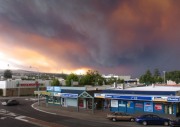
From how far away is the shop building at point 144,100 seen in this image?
4880 cm

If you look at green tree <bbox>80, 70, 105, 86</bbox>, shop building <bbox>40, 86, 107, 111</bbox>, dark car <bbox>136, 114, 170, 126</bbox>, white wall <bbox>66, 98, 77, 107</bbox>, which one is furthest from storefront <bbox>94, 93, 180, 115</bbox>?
green tree <bbox>80, 70, 105, 86</bbox>

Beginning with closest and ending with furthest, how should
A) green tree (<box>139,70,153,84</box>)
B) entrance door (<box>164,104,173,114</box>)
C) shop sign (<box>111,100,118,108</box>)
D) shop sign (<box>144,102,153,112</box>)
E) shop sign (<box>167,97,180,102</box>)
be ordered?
shop sign (<box>167,97,180,102</box>), entrance door (<box>164,104,173,114</box>), shop sign (<box>144,102,153,112</box>), shop sign (<box>111,100,118,108</box>), green tree (<box>139,70,153,84</box>)

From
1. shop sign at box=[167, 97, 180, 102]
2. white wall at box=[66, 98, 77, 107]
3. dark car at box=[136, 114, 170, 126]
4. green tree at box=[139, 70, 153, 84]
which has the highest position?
green tree at box=[139, 70, 153, 84]

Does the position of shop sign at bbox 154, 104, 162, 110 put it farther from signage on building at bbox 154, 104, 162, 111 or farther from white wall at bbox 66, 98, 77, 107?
white wall at bbox 66, 98, 77, 107

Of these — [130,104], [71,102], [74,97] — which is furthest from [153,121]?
[71,102]

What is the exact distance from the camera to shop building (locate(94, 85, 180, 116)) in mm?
48797

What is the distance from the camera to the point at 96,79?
151 m

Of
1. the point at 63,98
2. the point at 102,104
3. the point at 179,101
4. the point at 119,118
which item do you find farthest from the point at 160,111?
the point at 63,98

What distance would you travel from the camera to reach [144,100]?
2041 inches

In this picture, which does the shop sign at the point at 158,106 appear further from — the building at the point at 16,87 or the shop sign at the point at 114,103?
the building at the point at 16,87

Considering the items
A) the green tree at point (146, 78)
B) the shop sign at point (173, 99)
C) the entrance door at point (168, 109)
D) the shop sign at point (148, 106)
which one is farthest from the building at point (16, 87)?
the green tree at point (146, 78)

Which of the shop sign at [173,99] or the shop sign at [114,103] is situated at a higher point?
the shop sign at [173,99]

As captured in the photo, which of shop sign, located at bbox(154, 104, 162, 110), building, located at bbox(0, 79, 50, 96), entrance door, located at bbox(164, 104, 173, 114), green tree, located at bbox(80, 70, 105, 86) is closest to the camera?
entrance door, located at bbox(164, 104, 173, 114)

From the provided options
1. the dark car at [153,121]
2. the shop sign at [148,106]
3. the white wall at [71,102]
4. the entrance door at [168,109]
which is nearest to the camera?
the dark car at [153,121]
